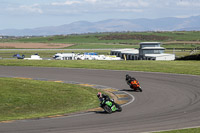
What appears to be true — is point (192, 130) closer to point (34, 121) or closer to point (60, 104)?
point (34, 121)

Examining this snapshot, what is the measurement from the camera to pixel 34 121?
19797mm

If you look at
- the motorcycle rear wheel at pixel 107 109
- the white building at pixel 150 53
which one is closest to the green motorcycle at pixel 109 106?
the motorcycle rear wheel at pixel 107 109

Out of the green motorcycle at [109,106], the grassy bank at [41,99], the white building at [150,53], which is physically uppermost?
the white building at [150,53]

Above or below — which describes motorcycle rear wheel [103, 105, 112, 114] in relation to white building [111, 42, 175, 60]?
below

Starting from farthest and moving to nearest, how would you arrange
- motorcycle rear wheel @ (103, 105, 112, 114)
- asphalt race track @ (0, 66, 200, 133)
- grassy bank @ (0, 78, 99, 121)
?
grassy bank @ (0, 78, 99, 121)
motorcycle rear wheel @ (103, 105, 112, 114)
asphalt race track @ (0, 66, 200, 133)

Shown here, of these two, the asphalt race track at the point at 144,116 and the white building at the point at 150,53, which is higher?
the white building at the point at 150,53

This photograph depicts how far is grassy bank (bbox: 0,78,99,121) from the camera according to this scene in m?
23.5

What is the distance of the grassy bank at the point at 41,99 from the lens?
23486mm

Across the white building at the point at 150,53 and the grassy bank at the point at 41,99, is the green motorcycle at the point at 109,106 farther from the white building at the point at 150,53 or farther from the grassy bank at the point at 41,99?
the white building at the point at 150,53

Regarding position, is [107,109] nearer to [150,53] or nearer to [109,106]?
[109,106]

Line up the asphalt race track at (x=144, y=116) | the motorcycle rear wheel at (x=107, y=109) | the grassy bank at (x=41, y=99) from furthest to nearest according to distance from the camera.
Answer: the grassy bank at (x=41, y=99)
the motorcycle rear wheel at (x=107, y=109)
the asphalt race track at (x=144, y=116)

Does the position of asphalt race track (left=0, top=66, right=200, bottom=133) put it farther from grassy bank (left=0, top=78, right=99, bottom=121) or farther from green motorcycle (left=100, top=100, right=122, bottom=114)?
grassy bank (left=0, top=78, right=99, bottom=121)

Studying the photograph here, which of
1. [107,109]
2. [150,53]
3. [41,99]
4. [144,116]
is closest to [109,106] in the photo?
[107,109]

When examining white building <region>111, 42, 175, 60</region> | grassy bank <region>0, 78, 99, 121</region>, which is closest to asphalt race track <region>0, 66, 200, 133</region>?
grassy bank <region>0, 78, 99, 121</region>
